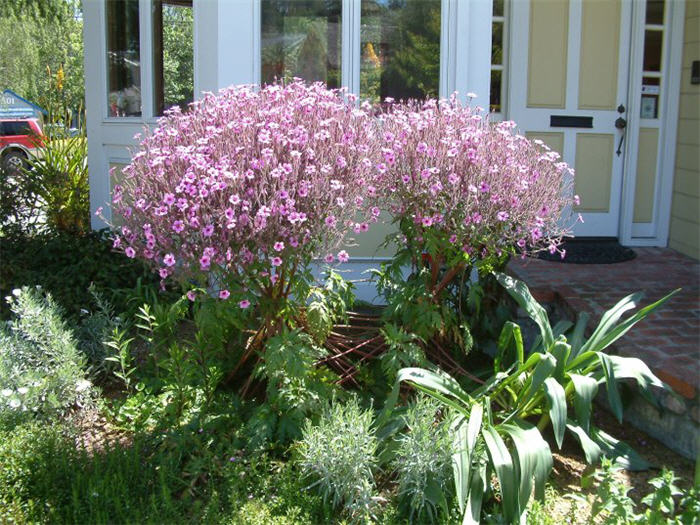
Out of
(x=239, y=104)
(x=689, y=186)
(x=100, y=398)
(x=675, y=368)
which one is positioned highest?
(x=239, y=104)

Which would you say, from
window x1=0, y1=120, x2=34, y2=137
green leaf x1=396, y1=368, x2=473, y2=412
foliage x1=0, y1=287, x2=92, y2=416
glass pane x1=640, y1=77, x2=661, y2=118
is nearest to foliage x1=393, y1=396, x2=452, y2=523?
green leaf x1=396, y1=368, x2=473, y2=412

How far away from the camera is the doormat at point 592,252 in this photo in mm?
5844

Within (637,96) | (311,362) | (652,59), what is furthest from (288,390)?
(652,59)

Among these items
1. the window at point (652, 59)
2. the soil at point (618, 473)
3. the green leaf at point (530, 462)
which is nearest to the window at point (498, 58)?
the window at point (652, 59)

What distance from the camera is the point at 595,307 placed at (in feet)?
15.0

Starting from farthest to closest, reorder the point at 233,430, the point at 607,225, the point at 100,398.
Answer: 1. the point at 607,225
2. the point at 100,398
3. the point at 233,430

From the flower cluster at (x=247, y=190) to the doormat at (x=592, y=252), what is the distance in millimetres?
2820

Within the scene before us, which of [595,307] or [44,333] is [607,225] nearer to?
[595,307]

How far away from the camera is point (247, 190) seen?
3154 millimetres

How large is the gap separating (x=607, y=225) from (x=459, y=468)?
4212 mm

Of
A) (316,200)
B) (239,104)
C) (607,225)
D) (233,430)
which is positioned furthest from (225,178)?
(607,225)

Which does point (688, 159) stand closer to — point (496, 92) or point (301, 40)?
point (496, 92)

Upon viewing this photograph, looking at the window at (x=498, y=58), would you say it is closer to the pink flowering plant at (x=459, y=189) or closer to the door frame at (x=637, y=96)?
the door frame at (x=637, y=96)

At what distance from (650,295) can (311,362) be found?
2.69m
